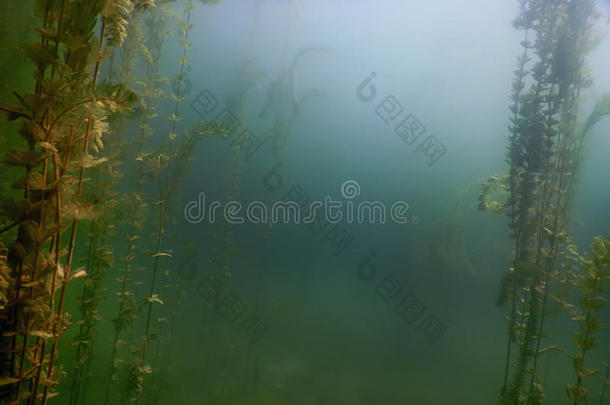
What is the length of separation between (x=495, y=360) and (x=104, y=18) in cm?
983

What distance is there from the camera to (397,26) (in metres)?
12.0

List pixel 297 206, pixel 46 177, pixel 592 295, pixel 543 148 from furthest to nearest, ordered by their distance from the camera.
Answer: pixel 297 206
pixel 543 148
pixel 592 295
pixel 46 177

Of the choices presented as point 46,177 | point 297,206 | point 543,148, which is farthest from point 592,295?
point 297,206

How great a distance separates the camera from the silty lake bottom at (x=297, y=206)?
4.02 feet

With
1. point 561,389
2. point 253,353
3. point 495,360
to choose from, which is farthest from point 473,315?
point 253,353

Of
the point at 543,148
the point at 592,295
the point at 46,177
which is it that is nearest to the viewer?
the point at 46,177

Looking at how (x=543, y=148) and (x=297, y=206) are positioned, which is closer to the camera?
(x=543, y=148)

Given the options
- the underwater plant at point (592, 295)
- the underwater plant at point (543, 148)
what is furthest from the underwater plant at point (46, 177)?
the underwater plant at point (543, 148)

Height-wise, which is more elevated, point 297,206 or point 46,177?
point 297,206

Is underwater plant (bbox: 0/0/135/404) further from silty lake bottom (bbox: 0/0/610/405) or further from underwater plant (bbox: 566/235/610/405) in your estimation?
underwater plant (bbox: 566/235/610/405)

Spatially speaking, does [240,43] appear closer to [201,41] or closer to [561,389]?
[201,41]

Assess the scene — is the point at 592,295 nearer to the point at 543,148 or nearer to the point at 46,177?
the point at 543,148

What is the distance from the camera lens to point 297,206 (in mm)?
9898

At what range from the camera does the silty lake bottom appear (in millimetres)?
1226
